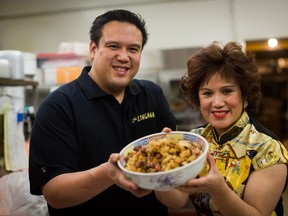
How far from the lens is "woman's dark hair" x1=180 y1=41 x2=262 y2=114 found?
4.23ft

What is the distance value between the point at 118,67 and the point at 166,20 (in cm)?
263

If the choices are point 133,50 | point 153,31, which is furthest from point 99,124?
point 153,31

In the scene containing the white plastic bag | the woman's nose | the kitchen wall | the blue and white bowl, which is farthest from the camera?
the kitchen wall

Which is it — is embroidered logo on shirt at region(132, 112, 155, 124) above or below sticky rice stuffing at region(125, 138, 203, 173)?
above

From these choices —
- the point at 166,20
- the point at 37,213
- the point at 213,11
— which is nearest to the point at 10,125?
the point at 37,213

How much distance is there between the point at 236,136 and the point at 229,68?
0.97ft

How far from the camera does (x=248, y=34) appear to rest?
12.1 ft

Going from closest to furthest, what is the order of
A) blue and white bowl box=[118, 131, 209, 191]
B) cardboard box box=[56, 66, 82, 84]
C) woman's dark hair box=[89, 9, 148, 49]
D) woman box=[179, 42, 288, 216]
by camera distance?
blue and white bowl box=[118, 131, 209, 191], woman box=[179, 42, 288, 216], woman's dark hair box=[89, 9, 148, 49], cardboard box box=[56, 66, 82, 84]

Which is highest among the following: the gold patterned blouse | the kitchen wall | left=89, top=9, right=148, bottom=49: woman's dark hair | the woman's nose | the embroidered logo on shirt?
the kitchen wall

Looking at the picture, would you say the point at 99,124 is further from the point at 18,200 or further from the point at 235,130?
the point at 18,200

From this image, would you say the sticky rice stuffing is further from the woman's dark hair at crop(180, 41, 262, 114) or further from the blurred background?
the blurred background

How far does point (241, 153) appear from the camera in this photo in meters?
1.21

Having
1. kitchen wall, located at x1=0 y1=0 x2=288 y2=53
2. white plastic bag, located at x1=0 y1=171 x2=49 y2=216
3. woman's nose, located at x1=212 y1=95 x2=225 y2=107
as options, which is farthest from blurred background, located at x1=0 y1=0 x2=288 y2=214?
woman's nose, located at x1=212 y1=95 x2=225 y2=107

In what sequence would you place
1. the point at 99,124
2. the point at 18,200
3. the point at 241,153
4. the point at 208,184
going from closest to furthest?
the point at 208,184
the point at 241,153
the point at 99,124
the point at 18,200
